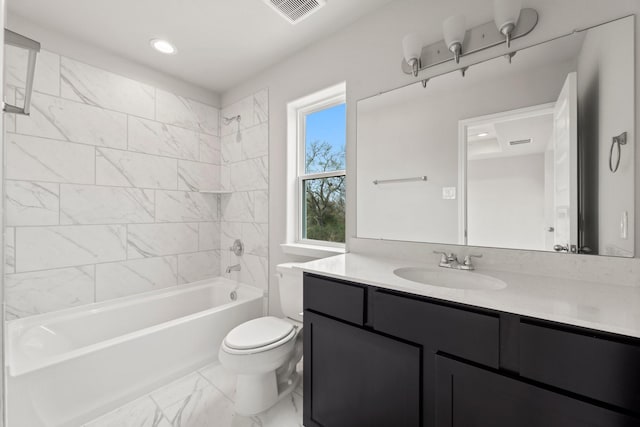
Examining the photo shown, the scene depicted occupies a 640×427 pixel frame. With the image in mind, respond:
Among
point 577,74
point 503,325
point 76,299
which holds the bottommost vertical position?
point 76,299

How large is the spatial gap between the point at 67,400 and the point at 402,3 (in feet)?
9.57

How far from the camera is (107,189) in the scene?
85.5 inches

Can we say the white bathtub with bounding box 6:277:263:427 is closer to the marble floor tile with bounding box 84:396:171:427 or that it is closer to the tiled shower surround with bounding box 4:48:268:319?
the marble floor tile with bounding box 84:396:171:427

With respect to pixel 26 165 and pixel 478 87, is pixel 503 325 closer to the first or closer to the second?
pixel 478 87

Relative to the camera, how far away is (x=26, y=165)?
1.83 meters

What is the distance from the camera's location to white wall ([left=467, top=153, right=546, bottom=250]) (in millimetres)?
1253

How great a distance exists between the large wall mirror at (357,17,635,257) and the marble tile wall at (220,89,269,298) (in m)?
1.16

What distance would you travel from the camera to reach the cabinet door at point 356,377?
105 cm

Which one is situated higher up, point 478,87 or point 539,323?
point 478,87

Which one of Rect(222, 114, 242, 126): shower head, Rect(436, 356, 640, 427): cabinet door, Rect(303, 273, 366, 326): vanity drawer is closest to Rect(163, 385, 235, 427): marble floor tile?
Rect(303, 273, 366, 326): vanity drawer

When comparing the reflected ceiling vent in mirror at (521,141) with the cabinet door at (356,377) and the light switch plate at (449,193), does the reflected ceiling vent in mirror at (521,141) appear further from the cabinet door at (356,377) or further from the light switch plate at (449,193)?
the cabinet door at (356,377)

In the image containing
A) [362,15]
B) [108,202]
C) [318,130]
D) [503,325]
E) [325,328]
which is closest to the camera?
[503,325]

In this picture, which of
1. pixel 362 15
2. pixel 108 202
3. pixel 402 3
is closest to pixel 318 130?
pixel 362 15

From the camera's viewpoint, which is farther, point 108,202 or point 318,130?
point 318,130
